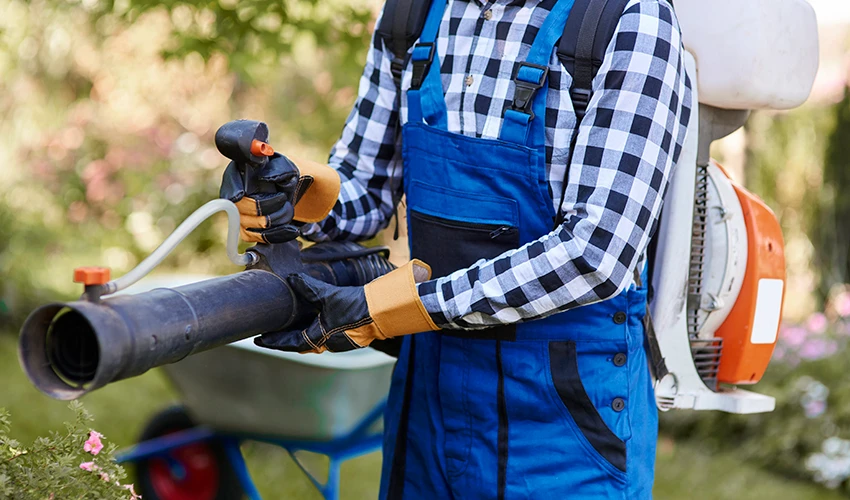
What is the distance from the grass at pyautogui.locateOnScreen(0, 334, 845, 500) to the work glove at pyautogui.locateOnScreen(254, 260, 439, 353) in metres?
1.77

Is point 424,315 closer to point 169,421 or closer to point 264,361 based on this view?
point 264,361

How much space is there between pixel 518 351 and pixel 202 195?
3790 mm

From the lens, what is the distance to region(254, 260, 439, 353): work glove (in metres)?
1.37

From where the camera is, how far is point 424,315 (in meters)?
1.39

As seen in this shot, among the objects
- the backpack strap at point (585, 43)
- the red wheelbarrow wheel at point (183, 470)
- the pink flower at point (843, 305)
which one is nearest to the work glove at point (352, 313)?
the backpack strap at point (585, 43)

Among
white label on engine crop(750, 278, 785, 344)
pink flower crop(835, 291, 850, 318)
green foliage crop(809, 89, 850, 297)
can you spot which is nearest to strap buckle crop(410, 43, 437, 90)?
white label on engine crop(750, 278, 785, 344)

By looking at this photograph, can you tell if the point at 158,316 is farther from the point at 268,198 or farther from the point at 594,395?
the point at 594,395

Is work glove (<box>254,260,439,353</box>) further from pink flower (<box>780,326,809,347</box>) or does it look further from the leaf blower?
pink flower (<box>780,326,809,347</box>)

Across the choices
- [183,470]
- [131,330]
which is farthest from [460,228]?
[183,470]

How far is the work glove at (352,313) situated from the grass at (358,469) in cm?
177

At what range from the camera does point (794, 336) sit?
398 centimetres

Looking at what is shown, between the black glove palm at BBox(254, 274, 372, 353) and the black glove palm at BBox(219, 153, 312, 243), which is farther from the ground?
the black glove palm at BBox(219, 153, 312, 243)

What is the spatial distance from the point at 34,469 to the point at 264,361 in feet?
3.58

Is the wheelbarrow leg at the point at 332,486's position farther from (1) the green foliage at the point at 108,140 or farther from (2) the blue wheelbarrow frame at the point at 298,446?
(1) the green foliage at the point at 108,140
